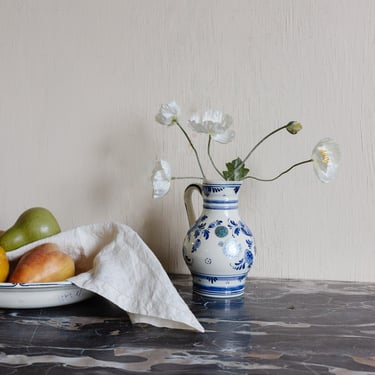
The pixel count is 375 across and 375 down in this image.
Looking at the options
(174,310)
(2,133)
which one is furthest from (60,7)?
(174,310)

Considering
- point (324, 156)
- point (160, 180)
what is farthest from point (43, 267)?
point (324, 156)

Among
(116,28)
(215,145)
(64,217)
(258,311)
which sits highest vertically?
(116,28)

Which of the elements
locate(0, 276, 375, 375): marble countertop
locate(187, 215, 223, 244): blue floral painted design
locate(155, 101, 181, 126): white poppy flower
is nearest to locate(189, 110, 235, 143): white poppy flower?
locate(155, 101, 181, 126): white poppy flower

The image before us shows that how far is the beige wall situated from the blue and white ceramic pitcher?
0.43 feet

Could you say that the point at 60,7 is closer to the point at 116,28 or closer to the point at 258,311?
the point at 116,28

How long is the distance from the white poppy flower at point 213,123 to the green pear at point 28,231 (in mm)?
296

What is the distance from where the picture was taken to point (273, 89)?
0.93m

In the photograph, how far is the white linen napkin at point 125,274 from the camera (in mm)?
654

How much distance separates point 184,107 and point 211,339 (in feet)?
1.58

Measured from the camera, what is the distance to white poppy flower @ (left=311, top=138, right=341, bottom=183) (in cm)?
82

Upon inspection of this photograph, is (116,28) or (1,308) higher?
(116,28)

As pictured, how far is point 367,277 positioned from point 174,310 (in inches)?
17.0

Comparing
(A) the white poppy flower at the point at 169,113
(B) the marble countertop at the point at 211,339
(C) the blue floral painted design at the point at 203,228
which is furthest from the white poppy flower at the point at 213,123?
(B) the marble countertop at the point at 211,339

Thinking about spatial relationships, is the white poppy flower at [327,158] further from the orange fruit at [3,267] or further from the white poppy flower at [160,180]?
the orange fruit at [3,267]
